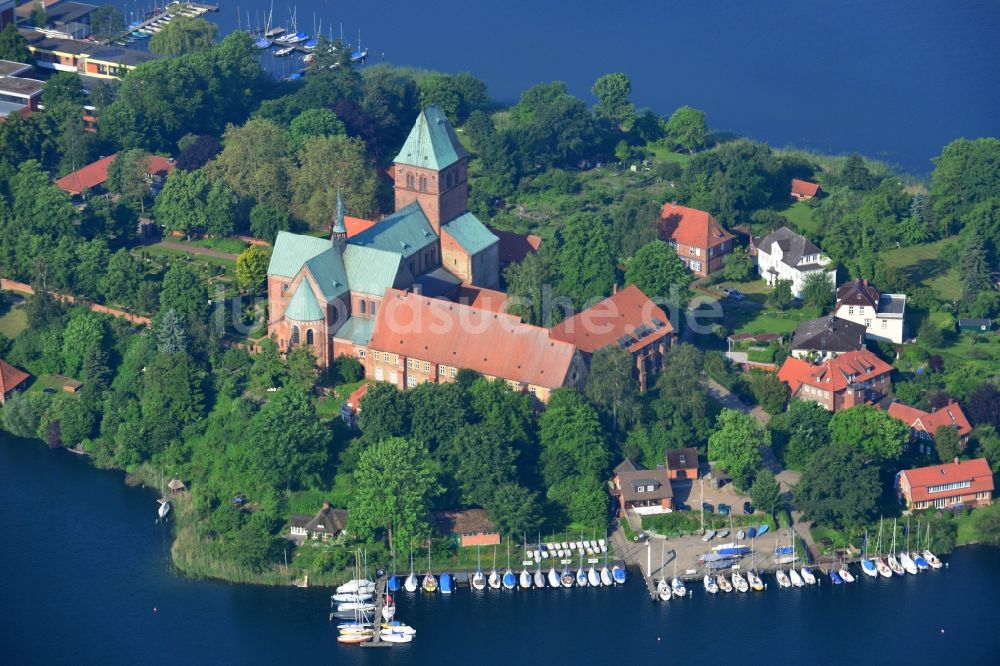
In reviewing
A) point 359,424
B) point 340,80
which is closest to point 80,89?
point 340,80

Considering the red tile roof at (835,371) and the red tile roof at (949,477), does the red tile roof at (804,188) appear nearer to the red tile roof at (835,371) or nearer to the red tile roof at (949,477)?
the red tile roof at (835,371)

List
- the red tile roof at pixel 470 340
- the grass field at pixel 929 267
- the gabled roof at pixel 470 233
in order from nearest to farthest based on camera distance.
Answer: the red tile roof at pixel 470 340
the gabled roof at pixel 470 233
the grass field at pixel 929 267

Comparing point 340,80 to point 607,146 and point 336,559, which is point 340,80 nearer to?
point 607,146

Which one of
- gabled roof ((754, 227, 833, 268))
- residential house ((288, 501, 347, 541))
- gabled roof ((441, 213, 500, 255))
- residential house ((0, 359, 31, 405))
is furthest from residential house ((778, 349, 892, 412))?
residential house ((0, 359, 31, 405))

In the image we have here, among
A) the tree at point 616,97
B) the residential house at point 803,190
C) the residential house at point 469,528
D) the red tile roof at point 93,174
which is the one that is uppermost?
the tree at point 616,97

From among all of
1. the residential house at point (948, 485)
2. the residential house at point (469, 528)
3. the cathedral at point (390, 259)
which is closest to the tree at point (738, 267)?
the cathedral at point (390, 259)

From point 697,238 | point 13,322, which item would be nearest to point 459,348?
point 697,238
